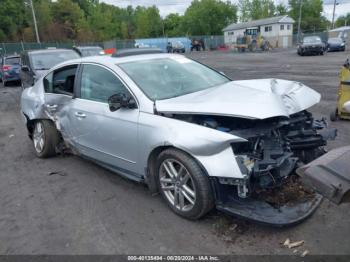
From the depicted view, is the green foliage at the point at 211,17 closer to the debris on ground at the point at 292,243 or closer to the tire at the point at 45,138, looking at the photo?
the tire at the point at 45,138

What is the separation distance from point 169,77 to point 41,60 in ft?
25.6

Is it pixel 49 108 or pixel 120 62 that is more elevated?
pixel 120 62

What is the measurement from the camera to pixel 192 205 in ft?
11.1

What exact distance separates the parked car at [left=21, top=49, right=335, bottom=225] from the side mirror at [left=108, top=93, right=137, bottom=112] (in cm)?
1

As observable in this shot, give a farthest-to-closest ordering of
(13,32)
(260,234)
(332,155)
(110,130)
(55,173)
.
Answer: (13,32) → (55,173) → (110,130) → (260,234) → (332,155)

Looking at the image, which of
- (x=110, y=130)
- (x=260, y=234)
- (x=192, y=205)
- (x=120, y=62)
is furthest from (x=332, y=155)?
(x=120, y=62)

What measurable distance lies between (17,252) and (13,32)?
59883 millimetres

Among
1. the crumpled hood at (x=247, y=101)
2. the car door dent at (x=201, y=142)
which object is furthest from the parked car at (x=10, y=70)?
the car door dent at (x=201, y=142)

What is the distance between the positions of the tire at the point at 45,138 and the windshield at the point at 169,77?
80.5 inches

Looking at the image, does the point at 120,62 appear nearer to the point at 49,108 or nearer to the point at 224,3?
the point at 49,108

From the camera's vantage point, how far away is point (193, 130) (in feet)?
10.5

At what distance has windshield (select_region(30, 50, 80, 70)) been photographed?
10539 mm

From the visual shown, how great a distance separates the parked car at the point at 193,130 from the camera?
3.14 metres

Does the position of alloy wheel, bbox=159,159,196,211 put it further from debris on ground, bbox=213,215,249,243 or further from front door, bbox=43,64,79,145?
front door, bbox=43,64,79,145
